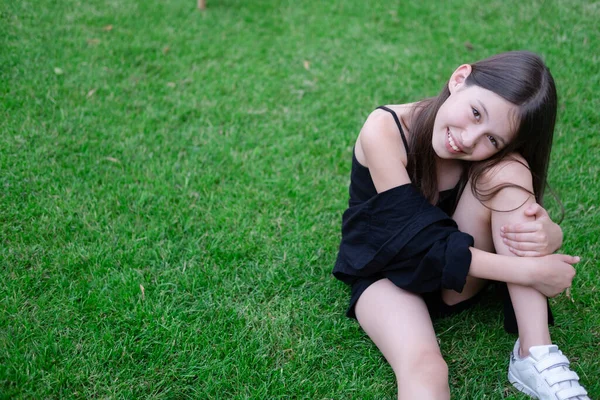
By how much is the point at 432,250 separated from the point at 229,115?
1.90 metres

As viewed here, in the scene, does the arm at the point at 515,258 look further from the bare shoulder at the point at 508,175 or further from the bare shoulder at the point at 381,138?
the bare shoulder at the point at 381,138

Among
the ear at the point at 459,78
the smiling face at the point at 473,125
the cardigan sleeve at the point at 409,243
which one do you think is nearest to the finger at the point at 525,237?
the cardigan sleeve at the point at 409,243

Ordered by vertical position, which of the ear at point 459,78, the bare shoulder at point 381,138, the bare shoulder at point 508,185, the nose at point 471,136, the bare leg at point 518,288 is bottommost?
the bare leg at point 518,288

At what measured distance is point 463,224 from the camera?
2.11m

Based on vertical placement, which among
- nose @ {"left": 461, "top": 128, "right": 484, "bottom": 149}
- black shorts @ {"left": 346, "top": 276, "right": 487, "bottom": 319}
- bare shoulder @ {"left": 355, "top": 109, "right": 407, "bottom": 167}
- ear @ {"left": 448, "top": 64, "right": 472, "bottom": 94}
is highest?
ear @ {"left": 448, "top": 64, "right": 472, "bottom": 94}

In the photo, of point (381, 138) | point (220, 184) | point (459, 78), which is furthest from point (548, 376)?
point (220, 184)

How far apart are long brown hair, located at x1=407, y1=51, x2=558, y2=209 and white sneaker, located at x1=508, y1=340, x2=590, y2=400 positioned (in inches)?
22.6

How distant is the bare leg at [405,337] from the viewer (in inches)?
72.2

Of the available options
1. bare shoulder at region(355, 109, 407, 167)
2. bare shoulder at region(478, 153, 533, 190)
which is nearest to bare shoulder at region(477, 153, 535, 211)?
bare shoulder at region(478, 153, 533, 190)

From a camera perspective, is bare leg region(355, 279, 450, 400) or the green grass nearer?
bare leg region(355, 279, 450, 400)

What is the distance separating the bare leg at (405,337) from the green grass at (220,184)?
141 mm

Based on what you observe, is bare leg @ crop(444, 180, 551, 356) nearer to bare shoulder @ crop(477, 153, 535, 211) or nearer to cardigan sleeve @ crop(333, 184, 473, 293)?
bare shoulder @ crop(477, 153, 535, 211)

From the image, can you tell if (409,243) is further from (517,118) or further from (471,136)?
(517,118)

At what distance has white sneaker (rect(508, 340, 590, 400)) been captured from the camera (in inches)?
72.1
